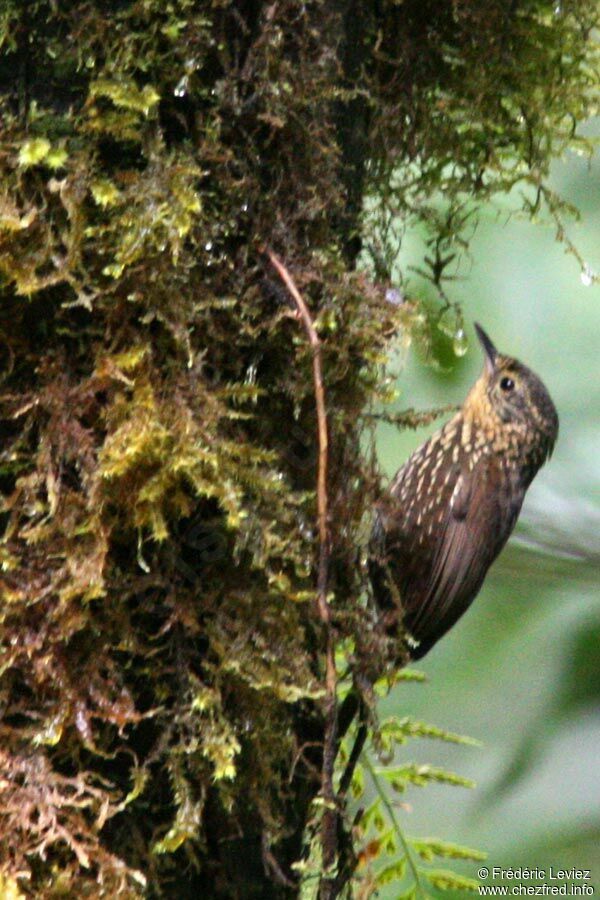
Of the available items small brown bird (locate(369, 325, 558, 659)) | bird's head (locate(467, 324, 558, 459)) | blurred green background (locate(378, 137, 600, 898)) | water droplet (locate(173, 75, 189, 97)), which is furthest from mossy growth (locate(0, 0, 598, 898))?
blurred green background (locate(378, 137, 600, 898))

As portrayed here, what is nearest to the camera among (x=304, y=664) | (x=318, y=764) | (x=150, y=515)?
(x=150, y=515)

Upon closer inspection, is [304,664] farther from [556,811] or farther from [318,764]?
[556,811]

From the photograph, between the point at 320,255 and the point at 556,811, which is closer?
the point at 320,255

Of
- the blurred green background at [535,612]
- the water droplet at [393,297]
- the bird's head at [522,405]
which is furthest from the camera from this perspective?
the blurred green background at [535,612]

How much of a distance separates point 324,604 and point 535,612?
6.07ft

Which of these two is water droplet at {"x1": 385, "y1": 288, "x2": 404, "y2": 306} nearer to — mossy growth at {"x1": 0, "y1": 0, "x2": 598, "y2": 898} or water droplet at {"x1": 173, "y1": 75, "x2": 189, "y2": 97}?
mossy growth at {"x1": 0, "y1": 0, "x2": 598, "y2": 898}

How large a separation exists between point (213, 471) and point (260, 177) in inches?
14.8

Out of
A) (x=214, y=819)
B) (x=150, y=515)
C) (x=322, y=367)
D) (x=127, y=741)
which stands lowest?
(x=214, y=819)

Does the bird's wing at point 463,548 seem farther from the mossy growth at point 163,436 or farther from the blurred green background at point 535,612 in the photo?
the mossy growth at point 163,436

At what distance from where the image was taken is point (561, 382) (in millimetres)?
2908

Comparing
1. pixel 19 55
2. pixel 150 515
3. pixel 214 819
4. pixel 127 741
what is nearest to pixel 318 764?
pixel 214 819

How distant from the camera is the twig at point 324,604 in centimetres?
118

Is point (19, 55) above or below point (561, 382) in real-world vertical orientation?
above

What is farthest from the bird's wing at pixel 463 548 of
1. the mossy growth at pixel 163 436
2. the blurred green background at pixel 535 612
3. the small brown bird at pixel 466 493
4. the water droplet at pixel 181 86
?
the water droplet at pixel 181 86
